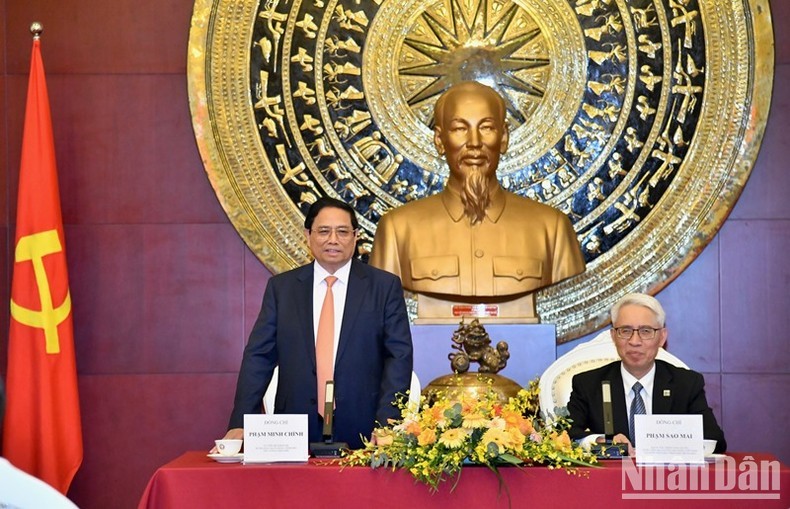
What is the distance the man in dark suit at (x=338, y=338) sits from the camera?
374cm

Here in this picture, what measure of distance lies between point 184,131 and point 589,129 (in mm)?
1796

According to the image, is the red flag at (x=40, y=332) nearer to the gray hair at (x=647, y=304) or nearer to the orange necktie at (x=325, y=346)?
the orange necktie at (x=325, y=346)

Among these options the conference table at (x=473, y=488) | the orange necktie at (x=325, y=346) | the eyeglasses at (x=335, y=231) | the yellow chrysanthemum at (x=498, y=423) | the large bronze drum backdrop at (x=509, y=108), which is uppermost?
the large bronze drum backdrop at (x=509, y=108)

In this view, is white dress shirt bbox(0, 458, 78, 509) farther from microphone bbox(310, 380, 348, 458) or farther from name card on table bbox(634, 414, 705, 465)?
name card on table bbox(634, 414, 705, 465)

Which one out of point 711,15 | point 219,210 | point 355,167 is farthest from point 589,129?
point 219,210

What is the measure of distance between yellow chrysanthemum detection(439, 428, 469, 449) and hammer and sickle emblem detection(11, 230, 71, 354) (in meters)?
2.46

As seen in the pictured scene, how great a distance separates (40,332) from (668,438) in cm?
282

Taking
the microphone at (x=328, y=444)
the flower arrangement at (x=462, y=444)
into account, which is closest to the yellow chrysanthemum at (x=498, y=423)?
the flower arrangement at (x=462, y=444)

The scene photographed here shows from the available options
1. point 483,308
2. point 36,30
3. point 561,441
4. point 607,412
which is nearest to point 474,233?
point 483,308

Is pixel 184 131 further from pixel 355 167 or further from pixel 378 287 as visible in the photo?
pixel 378 287

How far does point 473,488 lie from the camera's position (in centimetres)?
298

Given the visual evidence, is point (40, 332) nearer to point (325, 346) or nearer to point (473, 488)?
point (325, 346)

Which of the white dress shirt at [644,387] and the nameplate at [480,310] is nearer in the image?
the white dress shirt at [644,387]

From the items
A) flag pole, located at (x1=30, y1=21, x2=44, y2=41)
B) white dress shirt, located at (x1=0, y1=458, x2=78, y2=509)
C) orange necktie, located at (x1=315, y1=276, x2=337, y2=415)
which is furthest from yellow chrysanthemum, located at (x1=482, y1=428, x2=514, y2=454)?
flag pole, located at (x1=30, y1=21, x2=44, y2=41)
